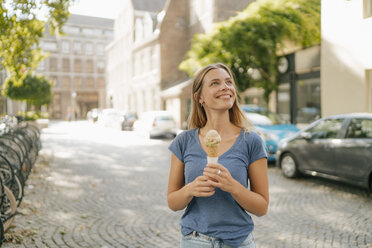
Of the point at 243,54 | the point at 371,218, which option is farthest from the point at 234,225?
the point at 243,54

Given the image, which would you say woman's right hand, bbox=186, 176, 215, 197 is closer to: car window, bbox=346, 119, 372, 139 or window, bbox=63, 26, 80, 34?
car window, bbox=346, 119, 372, 139

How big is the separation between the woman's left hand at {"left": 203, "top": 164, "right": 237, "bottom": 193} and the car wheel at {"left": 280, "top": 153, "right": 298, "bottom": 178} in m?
7.58

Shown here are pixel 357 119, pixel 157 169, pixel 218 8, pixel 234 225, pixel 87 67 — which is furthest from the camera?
pixel 87 67

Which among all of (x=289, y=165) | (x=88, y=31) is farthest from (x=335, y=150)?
(x=88, y=31)

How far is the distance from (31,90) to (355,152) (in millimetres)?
26638

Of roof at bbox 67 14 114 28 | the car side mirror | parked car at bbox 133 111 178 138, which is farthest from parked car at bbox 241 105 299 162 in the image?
roof at bbox 67 14 114 28

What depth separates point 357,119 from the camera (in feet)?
24.2

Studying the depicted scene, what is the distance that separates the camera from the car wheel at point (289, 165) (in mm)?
8947

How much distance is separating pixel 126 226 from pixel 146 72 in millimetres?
Result: 33039

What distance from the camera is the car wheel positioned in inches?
352

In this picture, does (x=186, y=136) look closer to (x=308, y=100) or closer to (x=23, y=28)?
(x=23, y=28)

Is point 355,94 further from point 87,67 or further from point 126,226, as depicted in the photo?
point 87,67

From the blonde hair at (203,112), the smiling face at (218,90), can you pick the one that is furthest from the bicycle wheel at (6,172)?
the smiling face at (218,90)

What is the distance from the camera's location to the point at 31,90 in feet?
94.9
